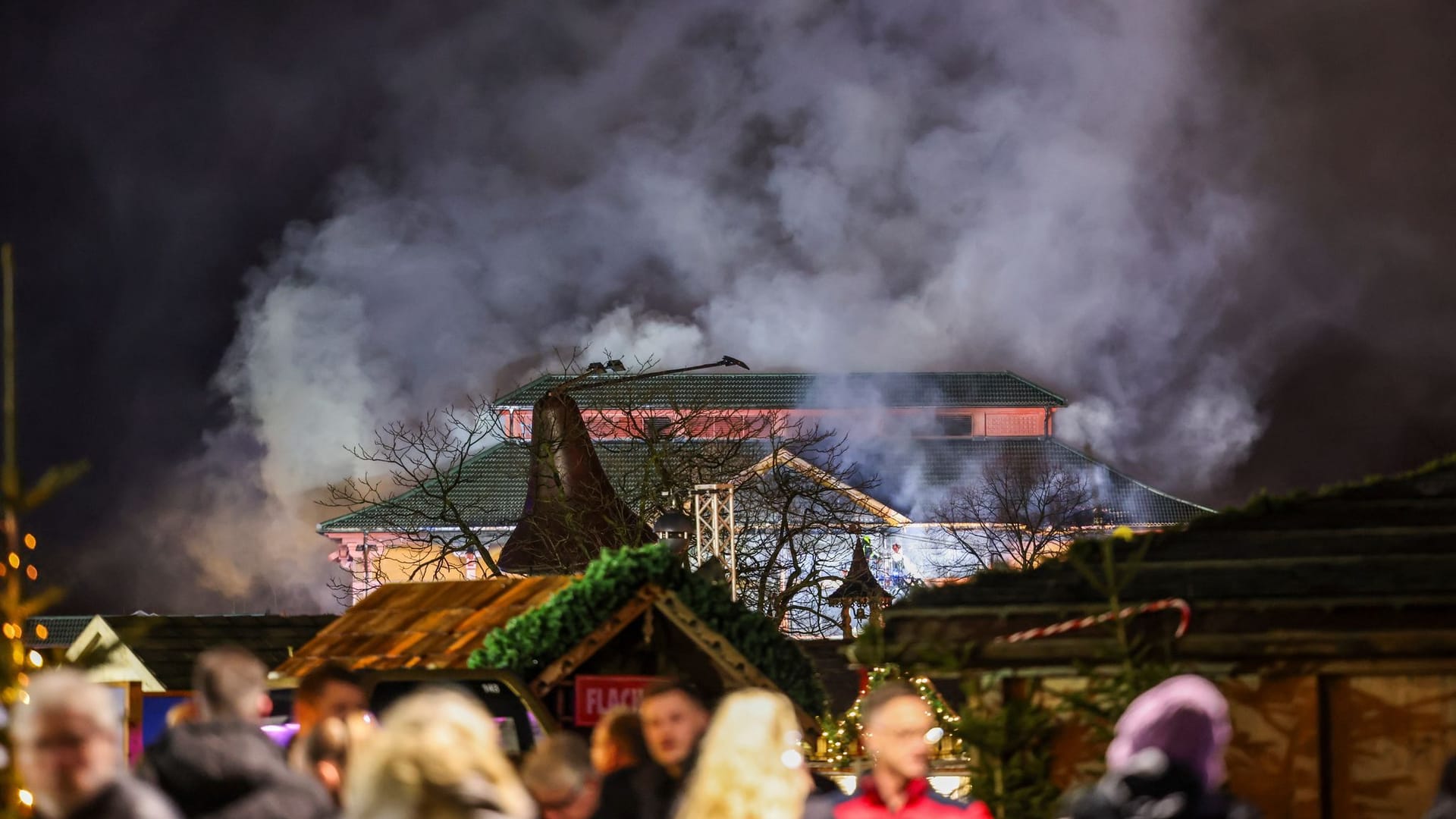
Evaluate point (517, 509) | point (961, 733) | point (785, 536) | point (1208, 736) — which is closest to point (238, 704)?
point (1208, 736)

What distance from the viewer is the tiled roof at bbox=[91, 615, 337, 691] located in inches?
626

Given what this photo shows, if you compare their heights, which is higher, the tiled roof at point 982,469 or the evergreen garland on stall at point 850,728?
the tiled roof at point 982,469

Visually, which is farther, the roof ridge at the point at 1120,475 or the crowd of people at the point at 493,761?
the roof ridge at the point at 1120,475

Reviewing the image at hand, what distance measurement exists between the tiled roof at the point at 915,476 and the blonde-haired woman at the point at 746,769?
56.6 m

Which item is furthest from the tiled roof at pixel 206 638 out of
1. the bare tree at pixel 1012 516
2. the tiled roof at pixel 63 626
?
the tiled roof at pixel 63 626

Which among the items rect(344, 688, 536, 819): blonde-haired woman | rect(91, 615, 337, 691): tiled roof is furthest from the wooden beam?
rect(344, 688, 536, 819): blonde-haired woman

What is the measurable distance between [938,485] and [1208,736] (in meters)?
69.8

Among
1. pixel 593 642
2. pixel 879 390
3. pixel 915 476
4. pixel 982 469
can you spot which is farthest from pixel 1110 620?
pixel 879 390

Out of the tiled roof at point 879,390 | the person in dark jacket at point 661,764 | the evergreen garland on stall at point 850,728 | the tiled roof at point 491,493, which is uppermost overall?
the tiled roof at point 879,390

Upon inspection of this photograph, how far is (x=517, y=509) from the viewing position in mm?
67125

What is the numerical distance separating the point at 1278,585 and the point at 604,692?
4737mm

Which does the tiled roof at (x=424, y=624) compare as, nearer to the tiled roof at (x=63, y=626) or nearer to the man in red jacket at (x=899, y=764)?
the man in red jacket at (x=899, y=764)

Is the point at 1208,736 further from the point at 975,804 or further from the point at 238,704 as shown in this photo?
the point at 238,704

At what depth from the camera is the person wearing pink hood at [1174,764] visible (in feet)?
14.0
